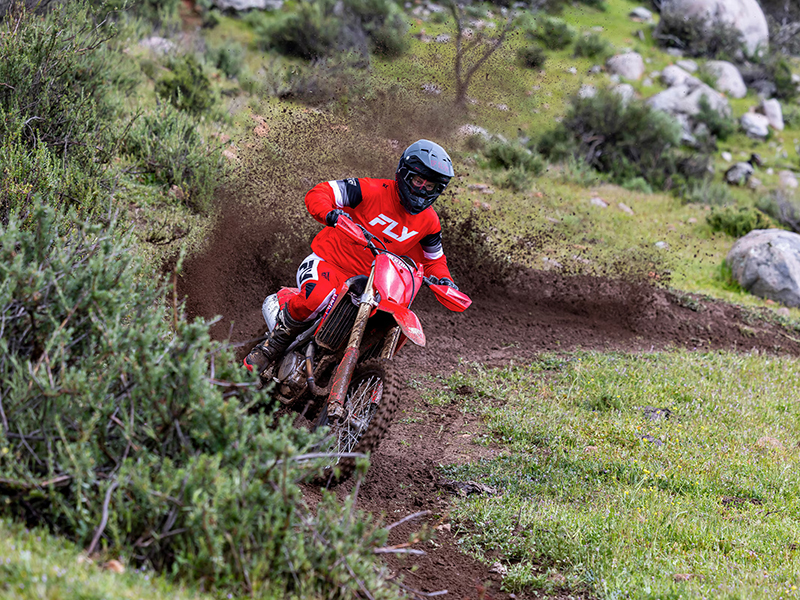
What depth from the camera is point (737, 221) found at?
13.9 m

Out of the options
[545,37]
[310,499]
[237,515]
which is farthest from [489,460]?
[545,37]

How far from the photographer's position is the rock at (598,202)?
14.3 metres

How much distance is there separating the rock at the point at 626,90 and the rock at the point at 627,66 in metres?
0.98

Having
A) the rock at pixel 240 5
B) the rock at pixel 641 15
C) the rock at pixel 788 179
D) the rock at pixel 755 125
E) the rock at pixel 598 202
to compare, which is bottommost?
the rock at pixel 788 179

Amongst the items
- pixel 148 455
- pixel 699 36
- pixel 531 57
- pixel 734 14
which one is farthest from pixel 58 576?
pixel 734 14

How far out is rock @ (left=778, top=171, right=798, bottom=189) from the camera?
19.0m

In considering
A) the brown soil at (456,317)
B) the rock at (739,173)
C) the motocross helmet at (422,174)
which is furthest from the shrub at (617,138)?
the motocross helmet at (422,174)

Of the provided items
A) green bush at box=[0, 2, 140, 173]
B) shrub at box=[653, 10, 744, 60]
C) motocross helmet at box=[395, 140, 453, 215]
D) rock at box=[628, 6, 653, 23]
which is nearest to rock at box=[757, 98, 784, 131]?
shrub at box=[653, 10, 744, 60]

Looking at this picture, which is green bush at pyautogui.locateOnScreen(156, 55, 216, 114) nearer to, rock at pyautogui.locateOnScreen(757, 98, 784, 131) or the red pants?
the red pants

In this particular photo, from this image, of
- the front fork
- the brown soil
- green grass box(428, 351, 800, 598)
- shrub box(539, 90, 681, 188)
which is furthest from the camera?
shrub box(539, 90, 681, 188)

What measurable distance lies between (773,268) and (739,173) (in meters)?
8.84

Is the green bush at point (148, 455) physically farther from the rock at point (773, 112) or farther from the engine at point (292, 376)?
the rock at point (773, 112)

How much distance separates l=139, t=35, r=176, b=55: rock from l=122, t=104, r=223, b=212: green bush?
705 cm

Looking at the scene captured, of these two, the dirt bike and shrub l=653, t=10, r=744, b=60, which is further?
shrub l=653, t=10, r=744, b=60
